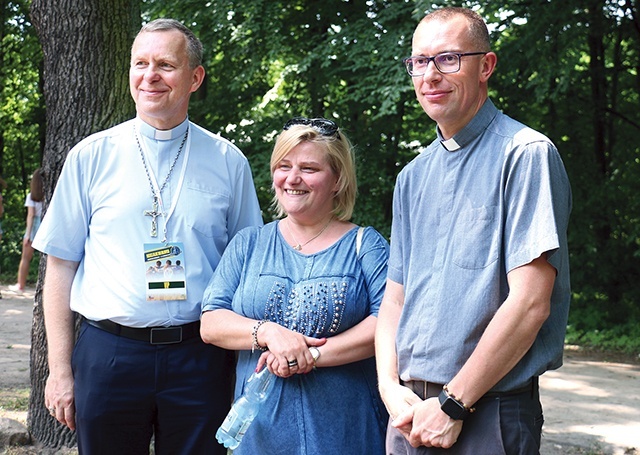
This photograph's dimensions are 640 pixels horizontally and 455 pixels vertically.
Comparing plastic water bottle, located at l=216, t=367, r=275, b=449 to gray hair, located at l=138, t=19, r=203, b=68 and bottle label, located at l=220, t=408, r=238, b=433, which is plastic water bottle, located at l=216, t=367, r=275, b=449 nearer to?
bottle label, located at l=220, t=408, r=238, b=433

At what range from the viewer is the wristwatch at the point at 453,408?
2.30 meters

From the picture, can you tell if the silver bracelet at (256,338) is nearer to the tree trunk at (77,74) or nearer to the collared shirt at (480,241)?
the collared shirt at (480,241)

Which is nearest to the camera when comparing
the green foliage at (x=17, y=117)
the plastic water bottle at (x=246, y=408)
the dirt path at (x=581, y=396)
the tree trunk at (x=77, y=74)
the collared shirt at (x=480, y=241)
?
the collared shirt at (x=480, y=241)

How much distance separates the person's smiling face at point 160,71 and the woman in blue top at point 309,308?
17.7 inches

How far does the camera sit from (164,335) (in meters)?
3.01

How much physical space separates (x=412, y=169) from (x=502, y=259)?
47cm

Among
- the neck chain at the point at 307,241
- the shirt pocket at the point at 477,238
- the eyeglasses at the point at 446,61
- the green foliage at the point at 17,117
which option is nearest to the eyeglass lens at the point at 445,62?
the eyeglasses at the point at 446,61

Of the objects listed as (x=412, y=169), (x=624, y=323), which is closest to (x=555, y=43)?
(x=624, y=323)

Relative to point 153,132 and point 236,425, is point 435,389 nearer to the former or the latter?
point 236,425

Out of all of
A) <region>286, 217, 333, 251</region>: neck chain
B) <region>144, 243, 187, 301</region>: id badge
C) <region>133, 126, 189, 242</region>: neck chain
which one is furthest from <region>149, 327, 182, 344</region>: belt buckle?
<region>286, 217, 333, 251</region>: neck chain

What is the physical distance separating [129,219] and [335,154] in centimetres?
81

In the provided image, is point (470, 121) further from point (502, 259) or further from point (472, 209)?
point (502, 259)

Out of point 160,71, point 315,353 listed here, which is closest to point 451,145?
point 315,353

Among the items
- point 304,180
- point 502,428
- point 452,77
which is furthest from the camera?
point 304,180
